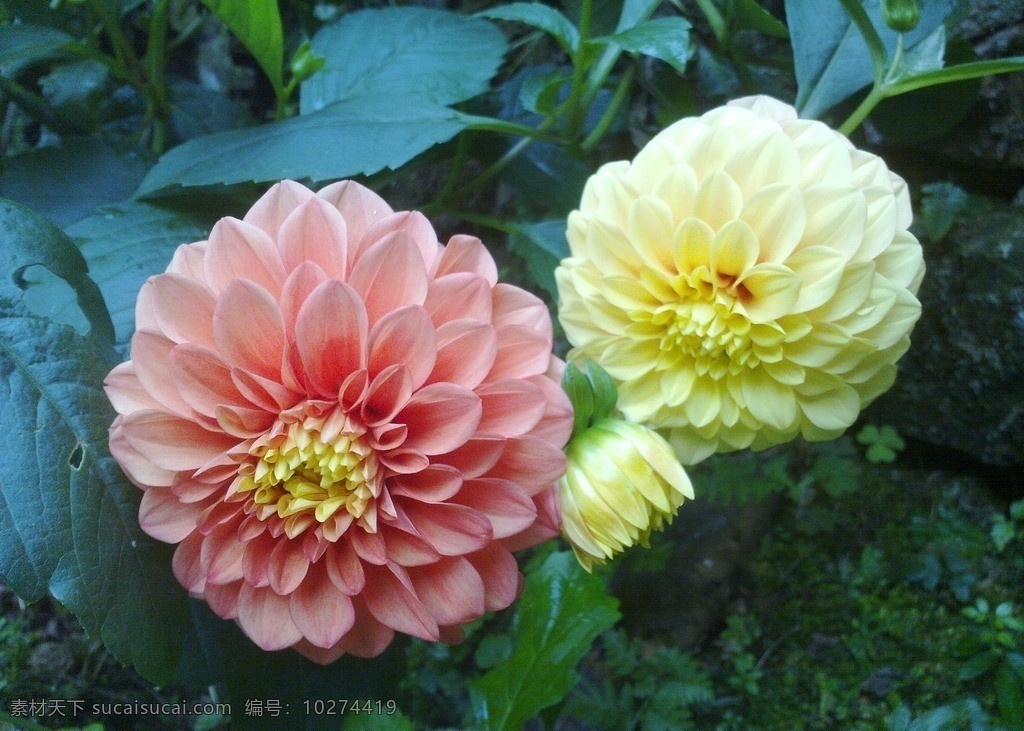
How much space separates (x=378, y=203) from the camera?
0.54 m

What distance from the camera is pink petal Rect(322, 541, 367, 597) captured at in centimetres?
49

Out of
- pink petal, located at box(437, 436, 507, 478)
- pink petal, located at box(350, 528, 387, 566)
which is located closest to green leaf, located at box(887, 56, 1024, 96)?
pink petal, located at box(437, 436, 507, 478)

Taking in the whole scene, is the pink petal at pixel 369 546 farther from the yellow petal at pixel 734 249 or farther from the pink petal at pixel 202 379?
the yellow petal at pixel 734 249

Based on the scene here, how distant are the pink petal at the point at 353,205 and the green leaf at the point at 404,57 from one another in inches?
11.5

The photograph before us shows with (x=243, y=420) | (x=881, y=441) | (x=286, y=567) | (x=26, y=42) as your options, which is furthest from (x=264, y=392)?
(x=881, y=441)

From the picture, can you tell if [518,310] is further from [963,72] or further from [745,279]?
[963,72]

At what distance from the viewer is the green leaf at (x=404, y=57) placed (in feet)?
2.67

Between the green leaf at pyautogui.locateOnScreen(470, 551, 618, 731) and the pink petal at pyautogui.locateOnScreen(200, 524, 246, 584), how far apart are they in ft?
1.17

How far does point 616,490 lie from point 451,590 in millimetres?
138

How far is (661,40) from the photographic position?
2.11 ft

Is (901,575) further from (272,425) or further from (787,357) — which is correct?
(272,425)

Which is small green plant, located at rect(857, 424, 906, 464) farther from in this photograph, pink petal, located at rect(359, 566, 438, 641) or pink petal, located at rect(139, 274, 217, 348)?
pink petal, located at rect(139, 274, 217, 348)

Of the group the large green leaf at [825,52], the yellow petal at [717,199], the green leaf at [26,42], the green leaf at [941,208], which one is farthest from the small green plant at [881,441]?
the green leaf at [26,42]

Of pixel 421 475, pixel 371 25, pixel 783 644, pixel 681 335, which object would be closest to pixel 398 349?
pixel 421 475
